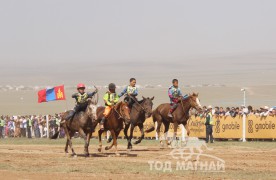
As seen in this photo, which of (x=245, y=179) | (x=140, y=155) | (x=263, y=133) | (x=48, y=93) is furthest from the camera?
(x=48, y=93)

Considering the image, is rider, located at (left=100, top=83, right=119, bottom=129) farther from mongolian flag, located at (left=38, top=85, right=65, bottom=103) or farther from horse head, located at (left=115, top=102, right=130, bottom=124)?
mongolian flag, located at (left=38, top=85, right=65, bottom=103)

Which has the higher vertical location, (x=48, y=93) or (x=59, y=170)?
(x=48, y=93)

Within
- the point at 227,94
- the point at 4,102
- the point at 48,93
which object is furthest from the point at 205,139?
the point at 4,102

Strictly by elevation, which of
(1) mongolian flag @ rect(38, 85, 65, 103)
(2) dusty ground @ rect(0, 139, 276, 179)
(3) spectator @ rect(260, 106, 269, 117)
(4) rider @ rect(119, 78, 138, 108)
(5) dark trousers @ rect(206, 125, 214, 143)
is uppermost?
(1) mongolian flag @ rect(38, 85, 65, 103)

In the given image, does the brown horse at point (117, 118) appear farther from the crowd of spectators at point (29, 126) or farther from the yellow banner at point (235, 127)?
the crowd of spectators at point (29, 126)

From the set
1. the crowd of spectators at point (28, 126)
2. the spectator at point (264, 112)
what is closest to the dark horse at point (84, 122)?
the spectator at point (264, 112)

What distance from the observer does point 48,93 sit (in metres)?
49.9

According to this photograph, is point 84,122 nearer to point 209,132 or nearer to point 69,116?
point 69,116

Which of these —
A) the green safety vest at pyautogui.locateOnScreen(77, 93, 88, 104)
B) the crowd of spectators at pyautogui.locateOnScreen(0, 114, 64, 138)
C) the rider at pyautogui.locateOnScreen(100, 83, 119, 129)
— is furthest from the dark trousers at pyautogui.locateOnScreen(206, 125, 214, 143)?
the crowd of spectators at pyautogui.locateOnScreen(0, 114, 64, 138)

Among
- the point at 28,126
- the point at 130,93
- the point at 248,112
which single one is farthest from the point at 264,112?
the point at 28,126

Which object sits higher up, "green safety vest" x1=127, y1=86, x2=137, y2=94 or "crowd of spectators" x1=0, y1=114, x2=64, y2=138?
"green safety vest" x1=127, y1=86, x2=137, y2=94

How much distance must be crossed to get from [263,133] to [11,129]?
25.0 m

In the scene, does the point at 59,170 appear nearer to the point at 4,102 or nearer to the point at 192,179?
the point at 192,179

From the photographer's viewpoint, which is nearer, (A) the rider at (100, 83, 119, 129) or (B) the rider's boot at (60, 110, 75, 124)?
(B) the rider's boot at (60, 110, 75, 124)
